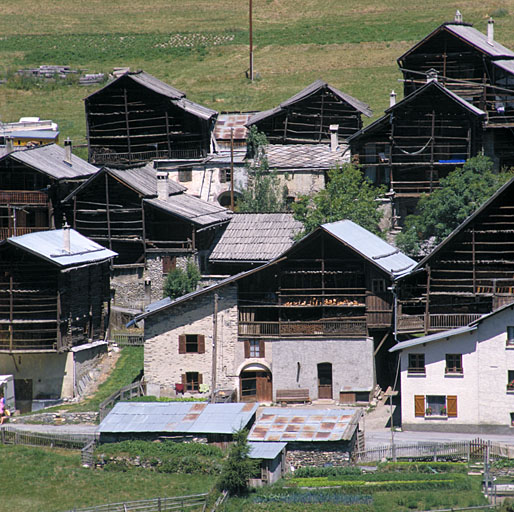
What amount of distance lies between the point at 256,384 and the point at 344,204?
16.8m

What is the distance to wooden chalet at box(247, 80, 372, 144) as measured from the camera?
9819 cm

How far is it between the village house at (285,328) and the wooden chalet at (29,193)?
17.4 metres

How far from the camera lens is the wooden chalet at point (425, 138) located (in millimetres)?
84625

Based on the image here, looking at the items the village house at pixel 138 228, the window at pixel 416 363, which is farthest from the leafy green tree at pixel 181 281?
the window at pixel 416 363

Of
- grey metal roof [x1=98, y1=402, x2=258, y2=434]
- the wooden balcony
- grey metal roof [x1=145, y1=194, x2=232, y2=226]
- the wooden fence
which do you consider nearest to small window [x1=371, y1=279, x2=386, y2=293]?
the wooden balcony

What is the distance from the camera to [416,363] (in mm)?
63375

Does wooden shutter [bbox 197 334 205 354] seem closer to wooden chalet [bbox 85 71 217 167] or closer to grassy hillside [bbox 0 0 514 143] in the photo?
wooden chalet [bbox 85 71 217 167]

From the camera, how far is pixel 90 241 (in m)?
77.7

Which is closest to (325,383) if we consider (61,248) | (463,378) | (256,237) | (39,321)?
(463,378)

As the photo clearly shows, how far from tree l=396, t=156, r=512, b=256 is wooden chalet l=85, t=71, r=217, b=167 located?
22.1 m

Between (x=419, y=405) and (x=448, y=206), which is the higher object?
(x=448, y=206)

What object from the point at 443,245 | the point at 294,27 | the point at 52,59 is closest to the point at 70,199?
the point at 443,245

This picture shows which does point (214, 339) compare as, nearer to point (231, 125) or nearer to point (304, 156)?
point (304, 156)

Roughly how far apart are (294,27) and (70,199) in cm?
7073
